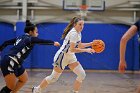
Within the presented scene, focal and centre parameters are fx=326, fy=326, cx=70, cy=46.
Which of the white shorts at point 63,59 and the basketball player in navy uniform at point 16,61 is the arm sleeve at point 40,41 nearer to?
the basketball player in navy uniform at point 16,61

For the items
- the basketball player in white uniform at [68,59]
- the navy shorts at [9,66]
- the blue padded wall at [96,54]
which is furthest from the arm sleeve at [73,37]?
the blue padded wall at [96,54]

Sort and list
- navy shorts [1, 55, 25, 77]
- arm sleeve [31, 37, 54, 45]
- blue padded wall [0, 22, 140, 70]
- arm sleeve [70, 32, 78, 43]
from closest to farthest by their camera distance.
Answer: arm sleeve [31, 37, 54, 45] < navy shorts [1, 55, 25, 77] < arm sleeve [70, 32, 78, 43] < blue padded wall [0, 22, 140, 70]

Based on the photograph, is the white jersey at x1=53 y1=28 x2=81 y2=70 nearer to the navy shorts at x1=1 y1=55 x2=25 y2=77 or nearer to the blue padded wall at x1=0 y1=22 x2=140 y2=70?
the navy shorts at x1=1 y1=55 x2=25 y2=77

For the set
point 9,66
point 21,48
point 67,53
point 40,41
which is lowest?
point 9,66

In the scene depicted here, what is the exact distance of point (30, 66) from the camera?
1395cm

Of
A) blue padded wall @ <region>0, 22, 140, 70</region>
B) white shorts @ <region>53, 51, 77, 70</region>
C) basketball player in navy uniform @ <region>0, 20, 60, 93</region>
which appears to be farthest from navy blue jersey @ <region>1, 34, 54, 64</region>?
blue padded wall @ <region>0, 22, 140, 70</region>

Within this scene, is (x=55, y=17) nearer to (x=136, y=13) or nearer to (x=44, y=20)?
(x=44, y=20)

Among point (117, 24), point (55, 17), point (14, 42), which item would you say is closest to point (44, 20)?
point (55, 17)

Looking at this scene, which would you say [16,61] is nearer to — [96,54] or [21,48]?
[21,48]

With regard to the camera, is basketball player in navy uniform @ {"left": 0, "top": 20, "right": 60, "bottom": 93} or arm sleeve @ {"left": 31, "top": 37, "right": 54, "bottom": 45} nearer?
arm sleeve @ {"left": 31, "top": 37, "right": 54, "bottom": 45}

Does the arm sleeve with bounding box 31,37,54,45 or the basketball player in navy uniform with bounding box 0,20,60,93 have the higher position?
the arm sleeve with bounding box 31,37,54,45

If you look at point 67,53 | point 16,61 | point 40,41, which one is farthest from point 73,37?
point 16,61

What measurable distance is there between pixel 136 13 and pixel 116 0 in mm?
1048

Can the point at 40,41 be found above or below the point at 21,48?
above
